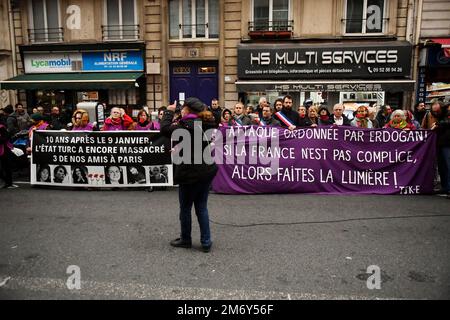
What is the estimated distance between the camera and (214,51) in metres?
15.1

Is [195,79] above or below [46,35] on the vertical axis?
→ below

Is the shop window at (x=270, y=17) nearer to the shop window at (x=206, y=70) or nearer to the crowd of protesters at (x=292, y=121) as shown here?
the shop window at (x=206, y=70)

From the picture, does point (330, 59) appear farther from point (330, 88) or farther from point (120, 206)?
point (120, 206)

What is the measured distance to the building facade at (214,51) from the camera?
14.2 m

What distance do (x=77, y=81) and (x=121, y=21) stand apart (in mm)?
3193

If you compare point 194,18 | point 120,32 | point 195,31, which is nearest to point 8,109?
point 120,32

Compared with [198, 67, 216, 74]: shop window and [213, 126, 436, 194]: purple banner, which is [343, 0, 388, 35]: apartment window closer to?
[198, 67, 216, 74]: shop window

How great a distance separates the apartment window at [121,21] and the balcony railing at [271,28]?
491 centimetres

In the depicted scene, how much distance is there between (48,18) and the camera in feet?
52.3

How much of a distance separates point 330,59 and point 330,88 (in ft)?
3.79

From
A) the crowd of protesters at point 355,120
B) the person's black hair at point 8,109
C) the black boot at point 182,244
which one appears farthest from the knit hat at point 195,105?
the person's black hair at point 8,109

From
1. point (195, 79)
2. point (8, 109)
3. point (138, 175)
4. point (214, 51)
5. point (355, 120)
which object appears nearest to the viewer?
point (138, 175)

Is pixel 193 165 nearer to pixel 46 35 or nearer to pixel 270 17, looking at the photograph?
pixel 270 17

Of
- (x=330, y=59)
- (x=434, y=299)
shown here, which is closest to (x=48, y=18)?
(x=330, y=59)
